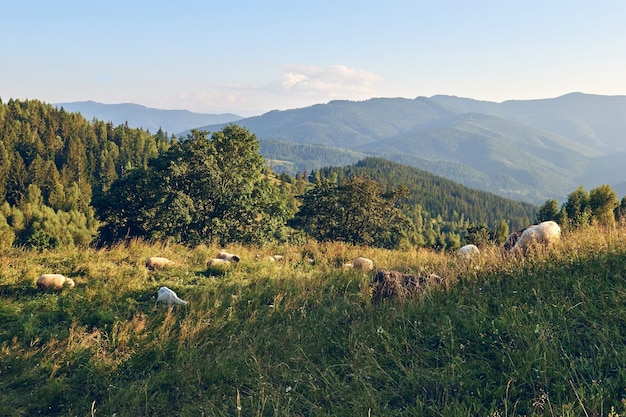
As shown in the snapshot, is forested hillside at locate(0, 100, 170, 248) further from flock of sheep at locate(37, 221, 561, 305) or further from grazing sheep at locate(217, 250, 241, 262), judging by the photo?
flock of sheep at locate(37, 221, 561, 305)

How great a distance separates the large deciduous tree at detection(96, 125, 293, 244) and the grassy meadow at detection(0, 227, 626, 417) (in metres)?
15.2

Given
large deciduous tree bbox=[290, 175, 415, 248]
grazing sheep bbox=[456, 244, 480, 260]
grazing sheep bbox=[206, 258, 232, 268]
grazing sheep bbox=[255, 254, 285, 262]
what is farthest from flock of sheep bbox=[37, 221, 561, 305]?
large deciduous tree bbox=[290, 175, 415, 248]

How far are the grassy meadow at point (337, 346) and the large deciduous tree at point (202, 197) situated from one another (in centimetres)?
1519

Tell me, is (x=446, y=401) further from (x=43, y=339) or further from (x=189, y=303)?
(x=43, y=339)

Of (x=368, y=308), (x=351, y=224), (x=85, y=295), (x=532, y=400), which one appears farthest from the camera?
(x=351, y=224)

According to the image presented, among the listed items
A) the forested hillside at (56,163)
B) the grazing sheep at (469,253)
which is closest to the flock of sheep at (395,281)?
the grazing sheep at (469,253)

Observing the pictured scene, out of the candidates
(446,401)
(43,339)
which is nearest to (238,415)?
(446,401)

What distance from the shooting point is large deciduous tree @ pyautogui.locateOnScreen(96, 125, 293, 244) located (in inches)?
954

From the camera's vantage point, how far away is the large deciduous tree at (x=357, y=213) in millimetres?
43500

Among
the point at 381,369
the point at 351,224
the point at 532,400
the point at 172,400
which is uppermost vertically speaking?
the point at 532,400

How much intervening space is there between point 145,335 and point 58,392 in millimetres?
1370

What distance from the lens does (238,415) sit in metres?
4.00

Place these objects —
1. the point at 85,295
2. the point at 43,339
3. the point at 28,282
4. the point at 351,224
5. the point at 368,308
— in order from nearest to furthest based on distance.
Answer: the point at 43,339 → the point at 368,308 → the point at 85,295 → the point at 28,282 → the point at 351,224

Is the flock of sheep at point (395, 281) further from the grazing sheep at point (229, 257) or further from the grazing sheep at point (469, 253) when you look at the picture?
the grazing sheep at point (229, 257)
